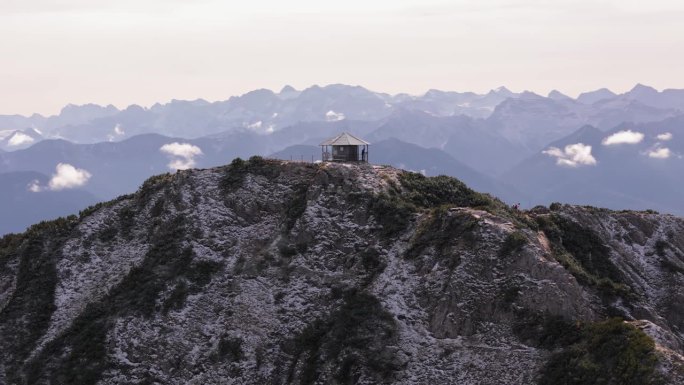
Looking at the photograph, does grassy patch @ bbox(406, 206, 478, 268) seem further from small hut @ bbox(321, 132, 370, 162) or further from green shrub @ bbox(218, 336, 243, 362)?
green shrub @ bbox(218, 336, 243, 362)

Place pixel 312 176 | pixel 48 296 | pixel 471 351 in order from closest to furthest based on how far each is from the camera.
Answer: pixel 471 351 → pixel 48 296 → pixel 312 176

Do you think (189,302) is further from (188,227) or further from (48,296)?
(48,296)

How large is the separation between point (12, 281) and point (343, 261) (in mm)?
40559

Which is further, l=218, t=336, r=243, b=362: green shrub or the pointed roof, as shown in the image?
the pointed roof

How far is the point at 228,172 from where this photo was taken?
308 ft

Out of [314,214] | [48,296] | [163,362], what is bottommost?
[163,362]

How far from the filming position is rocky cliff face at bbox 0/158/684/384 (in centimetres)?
6712

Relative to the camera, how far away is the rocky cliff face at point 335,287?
2643 inches

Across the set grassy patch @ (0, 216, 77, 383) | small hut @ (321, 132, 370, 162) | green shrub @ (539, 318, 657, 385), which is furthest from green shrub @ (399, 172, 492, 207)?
grassy patch @ (0, 216, 77, 383)

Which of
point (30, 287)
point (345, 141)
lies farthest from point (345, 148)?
point (30, 287)

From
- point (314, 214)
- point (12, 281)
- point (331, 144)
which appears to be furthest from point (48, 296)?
point (331, 144)

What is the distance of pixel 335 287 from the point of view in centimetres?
7800

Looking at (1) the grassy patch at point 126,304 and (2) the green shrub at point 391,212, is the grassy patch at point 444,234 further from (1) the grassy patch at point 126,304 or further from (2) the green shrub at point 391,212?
(1) the grassy patch at point 126,304

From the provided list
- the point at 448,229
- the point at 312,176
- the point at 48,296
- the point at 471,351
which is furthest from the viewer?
the point at 312,176
